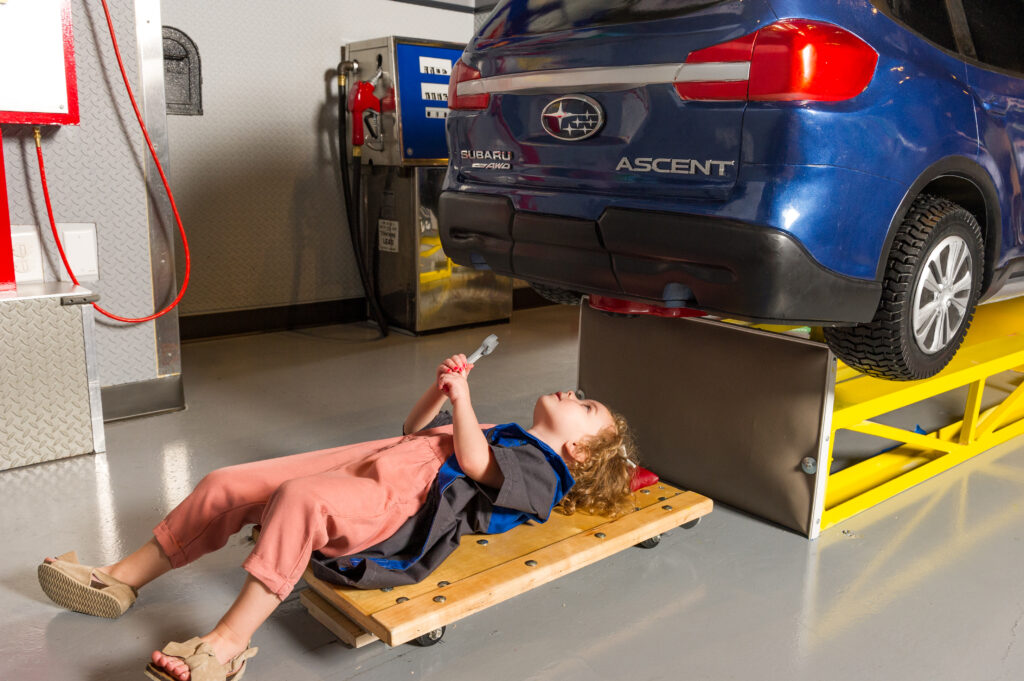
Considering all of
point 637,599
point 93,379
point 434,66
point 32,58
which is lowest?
point 637,599

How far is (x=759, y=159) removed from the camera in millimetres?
1875

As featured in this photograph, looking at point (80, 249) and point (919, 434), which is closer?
point (919, 434)

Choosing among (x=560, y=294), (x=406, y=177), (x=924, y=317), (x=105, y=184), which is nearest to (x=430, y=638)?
(x=560, y=294)

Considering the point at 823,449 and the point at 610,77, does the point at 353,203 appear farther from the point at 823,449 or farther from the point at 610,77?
the point at 823,449

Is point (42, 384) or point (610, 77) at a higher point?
point (610, 77)

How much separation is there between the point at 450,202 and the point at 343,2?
3443 millimetres

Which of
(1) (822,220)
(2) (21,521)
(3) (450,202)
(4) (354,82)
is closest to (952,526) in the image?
(1) (822,220)

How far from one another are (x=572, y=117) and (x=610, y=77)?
15 centimetres

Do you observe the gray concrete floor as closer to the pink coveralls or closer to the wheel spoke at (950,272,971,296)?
the pink coveralls

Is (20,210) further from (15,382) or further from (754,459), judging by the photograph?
(754,459)

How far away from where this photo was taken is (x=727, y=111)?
1.90 meters

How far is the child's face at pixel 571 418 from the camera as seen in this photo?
7.13 ft

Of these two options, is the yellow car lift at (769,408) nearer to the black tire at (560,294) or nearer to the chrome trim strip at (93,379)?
the black tire at (560,294)

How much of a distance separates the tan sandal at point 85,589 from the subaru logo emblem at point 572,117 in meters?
1.59
